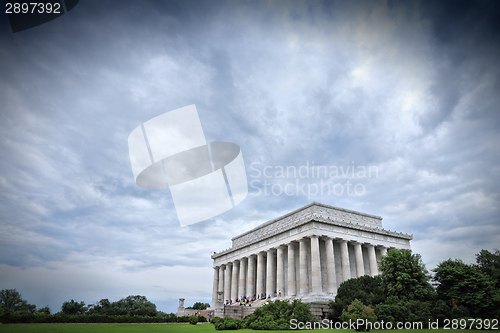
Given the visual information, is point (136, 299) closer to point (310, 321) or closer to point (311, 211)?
point (311, 211)

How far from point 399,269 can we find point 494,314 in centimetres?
856

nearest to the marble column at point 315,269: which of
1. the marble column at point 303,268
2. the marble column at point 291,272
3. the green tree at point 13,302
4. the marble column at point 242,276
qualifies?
the marble column at point 303,268

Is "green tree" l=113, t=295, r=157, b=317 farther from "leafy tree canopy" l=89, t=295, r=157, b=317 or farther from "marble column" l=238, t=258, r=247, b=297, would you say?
"marble column" l=238, t=258, r=247, b=297

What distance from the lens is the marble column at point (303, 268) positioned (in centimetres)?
4671

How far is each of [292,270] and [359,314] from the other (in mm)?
22817

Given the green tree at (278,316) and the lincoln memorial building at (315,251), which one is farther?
the lincoln memorial building at (315,251)

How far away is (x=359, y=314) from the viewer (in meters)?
28.1

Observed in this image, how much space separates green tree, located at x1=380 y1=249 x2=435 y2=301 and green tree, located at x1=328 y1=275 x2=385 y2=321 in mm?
1432

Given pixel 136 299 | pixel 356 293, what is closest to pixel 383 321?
pixel 356 293

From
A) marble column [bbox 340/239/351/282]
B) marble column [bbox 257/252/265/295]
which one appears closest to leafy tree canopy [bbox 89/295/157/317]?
marble column [bbox 257/252/265/295]

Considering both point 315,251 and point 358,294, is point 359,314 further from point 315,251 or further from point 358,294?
point 315,251

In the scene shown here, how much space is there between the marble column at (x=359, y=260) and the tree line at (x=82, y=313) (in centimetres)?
2606

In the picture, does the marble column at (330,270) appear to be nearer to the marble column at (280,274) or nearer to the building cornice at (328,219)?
the building cornice at (328,219)

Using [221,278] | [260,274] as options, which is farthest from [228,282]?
[260,274]
